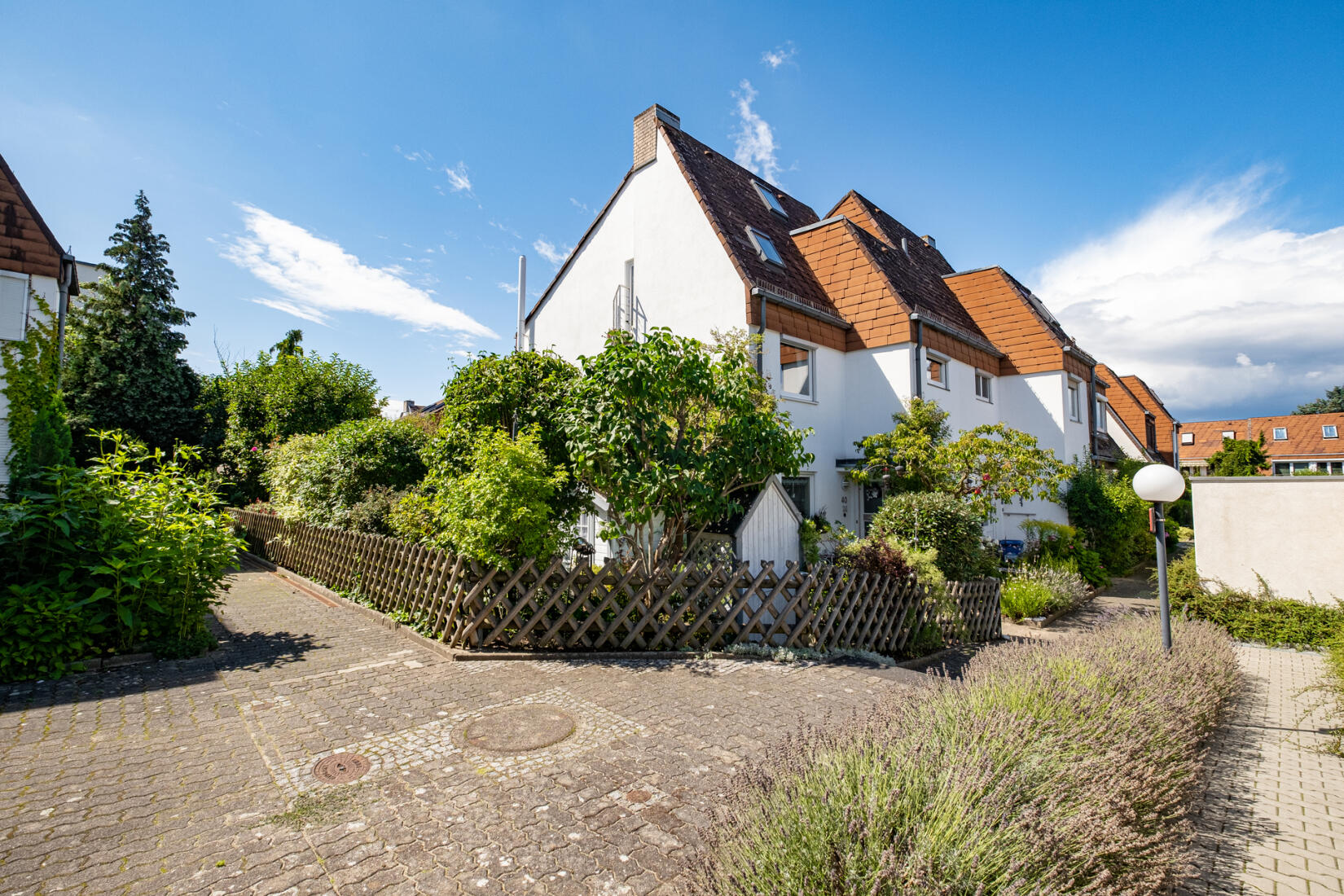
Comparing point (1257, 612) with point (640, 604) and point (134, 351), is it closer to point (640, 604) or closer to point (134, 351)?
point (640, 604)

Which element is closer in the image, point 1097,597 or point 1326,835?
point 1326,835

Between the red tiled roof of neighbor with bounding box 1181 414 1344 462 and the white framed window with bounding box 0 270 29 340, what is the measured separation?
73.1 metres

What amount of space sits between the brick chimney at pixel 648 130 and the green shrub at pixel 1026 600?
13484mm

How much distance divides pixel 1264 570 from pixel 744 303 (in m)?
10.5

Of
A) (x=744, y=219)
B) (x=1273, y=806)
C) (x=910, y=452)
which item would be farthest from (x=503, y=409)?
(x=1273, y=806)

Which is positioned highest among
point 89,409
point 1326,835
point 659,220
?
point 659,220

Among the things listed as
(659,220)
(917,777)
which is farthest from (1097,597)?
(917,777)

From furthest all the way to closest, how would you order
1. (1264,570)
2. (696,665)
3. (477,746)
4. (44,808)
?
(1264,570) → (696,665) → (477,746) → (44,808)

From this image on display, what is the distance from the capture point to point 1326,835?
4.01 m

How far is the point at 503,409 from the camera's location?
388 inches

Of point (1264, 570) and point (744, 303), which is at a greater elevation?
point (744, 303)

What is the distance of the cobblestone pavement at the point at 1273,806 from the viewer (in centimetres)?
351

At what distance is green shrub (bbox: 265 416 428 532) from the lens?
477 inches

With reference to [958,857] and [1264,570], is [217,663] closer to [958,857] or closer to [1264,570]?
[958,857]
